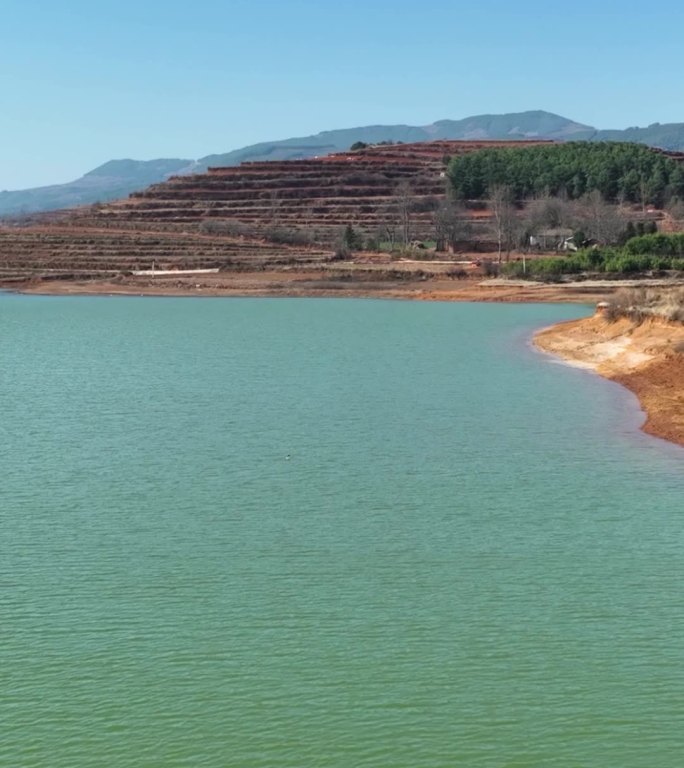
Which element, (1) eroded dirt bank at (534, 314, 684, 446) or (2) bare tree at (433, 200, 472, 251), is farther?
(2) bare tree at (433, 200, 472, 251)

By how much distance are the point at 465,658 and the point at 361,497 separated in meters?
6.87

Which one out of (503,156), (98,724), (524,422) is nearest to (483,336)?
(524,422)

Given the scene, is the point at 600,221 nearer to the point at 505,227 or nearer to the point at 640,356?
the point at 505,227

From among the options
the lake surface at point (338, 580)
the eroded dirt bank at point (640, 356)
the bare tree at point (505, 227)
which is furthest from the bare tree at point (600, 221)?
the lake surface at point (338, 580)

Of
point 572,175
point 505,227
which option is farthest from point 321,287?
point 572,175

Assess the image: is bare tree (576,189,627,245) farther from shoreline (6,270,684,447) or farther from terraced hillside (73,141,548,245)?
shoreline (6,270,684,447)

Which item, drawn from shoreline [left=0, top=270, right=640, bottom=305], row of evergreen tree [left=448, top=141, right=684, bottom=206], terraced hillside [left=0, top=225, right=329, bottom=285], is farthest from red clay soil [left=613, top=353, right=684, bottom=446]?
row of evergreen tree [left=448, top=141, right=684, bottom=206]

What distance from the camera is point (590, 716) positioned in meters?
11.1

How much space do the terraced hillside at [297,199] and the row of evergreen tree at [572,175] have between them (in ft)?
12.4

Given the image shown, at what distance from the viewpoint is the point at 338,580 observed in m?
14.9

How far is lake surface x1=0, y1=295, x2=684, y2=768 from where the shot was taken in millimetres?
10758

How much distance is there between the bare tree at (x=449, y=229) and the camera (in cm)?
8531

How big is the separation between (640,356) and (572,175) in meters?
73.3

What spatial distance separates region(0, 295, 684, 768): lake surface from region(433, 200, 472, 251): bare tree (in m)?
55.4
